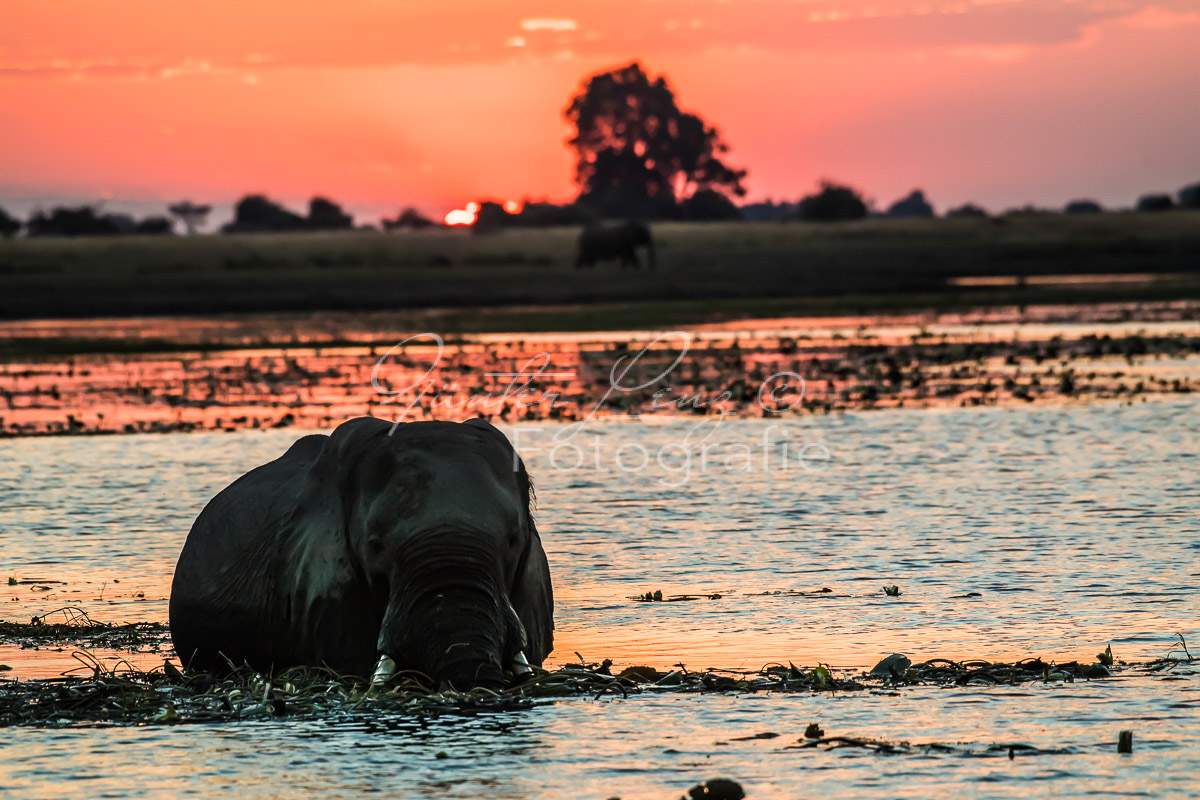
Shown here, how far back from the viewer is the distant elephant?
2803 inches

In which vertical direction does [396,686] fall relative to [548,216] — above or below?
below

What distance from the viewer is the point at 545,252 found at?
77.0m

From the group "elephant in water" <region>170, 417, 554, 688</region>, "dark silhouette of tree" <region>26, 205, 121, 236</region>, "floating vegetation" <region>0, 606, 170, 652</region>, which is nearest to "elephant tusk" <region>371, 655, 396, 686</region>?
"elephant in water" <region>170, 417, 554, 688</region>

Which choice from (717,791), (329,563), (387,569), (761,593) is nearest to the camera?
(717,791)

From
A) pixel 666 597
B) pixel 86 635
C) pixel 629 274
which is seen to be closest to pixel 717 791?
pixel 666 597

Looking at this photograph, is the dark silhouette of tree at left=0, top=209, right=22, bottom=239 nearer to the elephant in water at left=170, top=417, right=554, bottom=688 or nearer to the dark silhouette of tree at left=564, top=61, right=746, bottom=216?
the dark silhouette of tree at left=564, top=61, right=746, bottom=216

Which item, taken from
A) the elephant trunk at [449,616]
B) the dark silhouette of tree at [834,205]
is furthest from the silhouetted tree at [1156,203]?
the elephant trunk at [449,616]

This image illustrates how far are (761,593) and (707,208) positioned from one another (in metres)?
123

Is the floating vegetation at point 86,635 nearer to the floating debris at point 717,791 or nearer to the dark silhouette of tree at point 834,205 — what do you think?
the floating debris at point 717,791

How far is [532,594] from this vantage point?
970cm

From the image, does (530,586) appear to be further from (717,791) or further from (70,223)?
(70,223)

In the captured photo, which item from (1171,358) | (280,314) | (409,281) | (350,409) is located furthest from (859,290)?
(350,409)

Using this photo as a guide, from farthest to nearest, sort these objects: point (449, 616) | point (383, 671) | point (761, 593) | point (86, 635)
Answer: point (761, 593) < point (86, 635) < point (383, 671) < point (449, 616)

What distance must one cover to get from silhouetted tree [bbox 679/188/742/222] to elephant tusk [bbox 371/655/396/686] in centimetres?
12505
